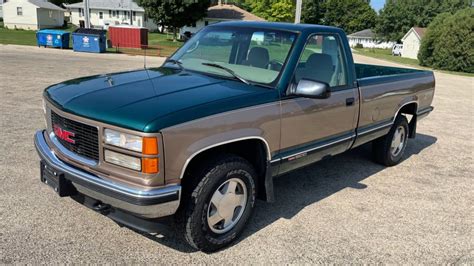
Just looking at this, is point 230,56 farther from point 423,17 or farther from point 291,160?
point 423,17

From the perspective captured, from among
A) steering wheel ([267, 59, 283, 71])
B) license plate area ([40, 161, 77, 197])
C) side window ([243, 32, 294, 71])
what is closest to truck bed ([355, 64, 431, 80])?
side window ([243, 32, 294, 71])

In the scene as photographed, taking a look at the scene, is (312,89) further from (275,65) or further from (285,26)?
(285,26)

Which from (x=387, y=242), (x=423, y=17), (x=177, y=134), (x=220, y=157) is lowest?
(x=387, y=242)

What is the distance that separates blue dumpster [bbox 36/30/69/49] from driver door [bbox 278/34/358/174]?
84.5 ft

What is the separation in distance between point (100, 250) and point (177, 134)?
1.31 metres

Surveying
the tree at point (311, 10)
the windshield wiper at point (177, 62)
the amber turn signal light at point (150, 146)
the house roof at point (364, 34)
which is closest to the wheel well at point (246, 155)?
the amber turn signal light at point (150, 146)

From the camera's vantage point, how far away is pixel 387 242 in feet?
12.8

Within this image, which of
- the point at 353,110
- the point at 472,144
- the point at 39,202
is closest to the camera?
the point at 39,202

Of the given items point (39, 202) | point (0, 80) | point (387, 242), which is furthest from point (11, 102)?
point (387, 242)

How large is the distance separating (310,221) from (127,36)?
31.4 meters

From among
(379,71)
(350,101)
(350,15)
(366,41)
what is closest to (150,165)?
(350,101)

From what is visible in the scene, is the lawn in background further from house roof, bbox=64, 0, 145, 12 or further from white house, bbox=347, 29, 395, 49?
white house, bbox=347, 29, 395, 49

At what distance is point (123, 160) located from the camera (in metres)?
2.97

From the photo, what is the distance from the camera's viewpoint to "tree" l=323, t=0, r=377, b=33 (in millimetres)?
99625
